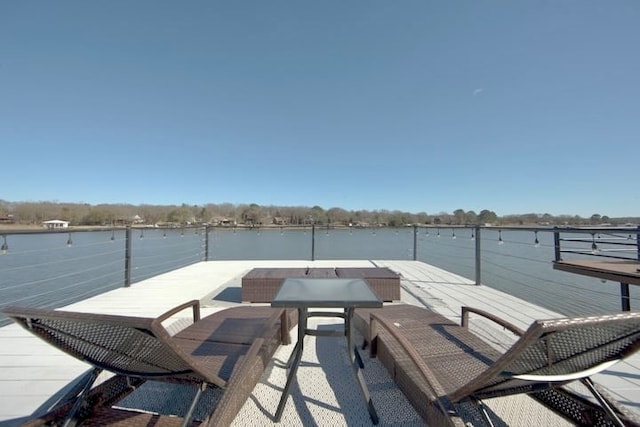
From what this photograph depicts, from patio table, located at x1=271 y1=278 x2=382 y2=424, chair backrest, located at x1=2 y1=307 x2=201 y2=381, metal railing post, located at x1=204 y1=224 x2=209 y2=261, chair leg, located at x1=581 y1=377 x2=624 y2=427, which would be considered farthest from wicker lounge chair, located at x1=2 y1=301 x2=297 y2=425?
metal railing post, located at x1=204 y1=224 x2=209 y2=261

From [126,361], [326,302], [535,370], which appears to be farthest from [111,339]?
[535,370]

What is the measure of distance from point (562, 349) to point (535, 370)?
98 millimetres

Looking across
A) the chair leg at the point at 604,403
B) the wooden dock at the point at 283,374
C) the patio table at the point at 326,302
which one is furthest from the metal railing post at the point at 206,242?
the chair leg at the point at 604,403

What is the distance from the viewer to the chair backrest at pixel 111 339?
0.79m

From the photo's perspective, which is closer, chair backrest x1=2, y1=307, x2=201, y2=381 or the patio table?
chair backrest x1=2, y1=307, x2=201, y2=381

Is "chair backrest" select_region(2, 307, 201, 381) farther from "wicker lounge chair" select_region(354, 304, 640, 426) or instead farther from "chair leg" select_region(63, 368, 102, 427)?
"wicker lounge chair" select_region(354, 304, 640, 426)

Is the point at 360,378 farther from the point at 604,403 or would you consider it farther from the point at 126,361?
the point at 126,361

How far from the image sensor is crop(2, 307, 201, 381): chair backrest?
2.59ft

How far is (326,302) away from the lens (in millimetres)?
1114

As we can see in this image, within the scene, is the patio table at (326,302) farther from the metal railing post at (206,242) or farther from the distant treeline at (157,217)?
the metal railing post at (206,242)

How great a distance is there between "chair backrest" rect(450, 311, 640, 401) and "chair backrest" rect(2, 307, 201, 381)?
0.94m

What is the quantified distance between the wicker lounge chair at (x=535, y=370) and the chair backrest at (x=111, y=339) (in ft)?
2.76

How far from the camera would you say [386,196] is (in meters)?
22.8

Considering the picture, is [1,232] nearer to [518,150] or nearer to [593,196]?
[518,150]
